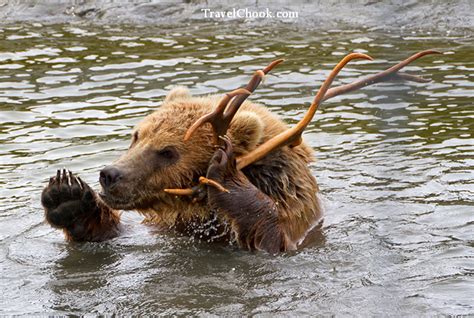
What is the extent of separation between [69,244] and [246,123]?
159 cm

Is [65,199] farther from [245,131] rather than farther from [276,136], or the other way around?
[276,136]

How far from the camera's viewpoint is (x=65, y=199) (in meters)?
6.50

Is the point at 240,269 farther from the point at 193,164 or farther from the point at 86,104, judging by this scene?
the point at 86,104

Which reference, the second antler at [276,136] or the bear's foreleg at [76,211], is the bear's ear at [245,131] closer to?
the second antler at [276,136]

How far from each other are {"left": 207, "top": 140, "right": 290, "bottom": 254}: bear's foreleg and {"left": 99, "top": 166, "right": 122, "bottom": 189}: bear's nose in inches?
22.2

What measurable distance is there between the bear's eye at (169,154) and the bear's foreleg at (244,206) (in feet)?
1.25

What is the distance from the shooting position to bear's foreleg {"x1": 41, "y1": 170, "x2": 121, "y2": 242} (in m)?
6.41

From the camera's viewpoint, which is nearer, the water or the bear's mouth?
the water

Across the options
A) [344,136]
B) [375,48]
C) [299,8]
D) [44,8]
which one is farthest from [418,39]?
[44,8]

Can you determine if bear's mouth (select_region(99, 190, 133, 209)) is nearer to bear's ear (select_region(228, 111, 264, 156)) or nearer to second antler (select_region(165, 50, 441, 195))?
second antler (select_region(165, 50, 441, 195))

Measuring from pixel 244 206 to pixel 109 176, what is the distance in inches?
33.9

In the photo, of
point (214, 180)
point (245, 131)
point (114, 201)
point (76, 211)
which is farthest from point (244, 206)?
point (76, 211)

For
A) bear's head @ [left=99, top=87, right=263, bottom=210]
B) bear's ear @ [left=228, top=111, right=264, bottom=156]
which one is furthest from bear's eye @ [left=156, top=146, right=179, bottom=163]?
bear's ear @ [left=228, top=111, right=264, bottom=156]

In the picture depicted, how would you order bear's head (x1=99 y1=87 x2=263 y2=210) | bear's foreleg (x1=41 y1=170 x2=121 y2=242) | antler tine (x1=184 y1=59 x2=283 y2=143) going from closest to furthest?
1. antler tine (x1=184 y1=59 x2=283 y2=143)
2. bear's head (x1=99 y1=87 x2=263 y2=210)
3. bear's foreleg (x1=41 y1=170 x2=121 y2=242)
